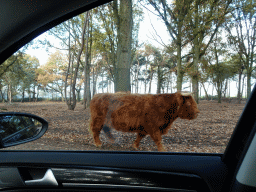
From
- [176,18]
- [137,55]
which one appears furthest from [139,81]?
[176,18]

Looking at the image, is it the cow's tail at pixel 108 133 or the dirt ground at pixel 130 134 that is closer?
the dirt ground at pixel 130 134

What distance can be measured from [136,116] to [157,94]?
0.84 feet

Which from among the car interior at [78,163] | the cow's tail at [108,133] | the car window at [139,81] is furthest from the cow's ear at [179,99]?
the cow's tail at [108,133]

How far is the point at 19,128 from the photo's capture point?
153 centimetres

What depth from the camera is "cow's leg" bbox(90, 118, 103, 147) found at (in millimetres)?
1657

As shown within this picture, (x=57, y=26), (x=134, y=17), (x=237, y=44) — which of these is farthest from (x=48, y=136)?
(x=237, y=44)

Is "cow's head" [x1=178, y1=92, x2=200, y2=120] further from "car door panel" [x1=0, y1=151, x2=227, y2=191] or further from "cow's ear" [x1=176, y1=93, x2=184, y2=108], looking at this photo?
"car door panel" [x1=0, y1=151, x2=227, y2=191]

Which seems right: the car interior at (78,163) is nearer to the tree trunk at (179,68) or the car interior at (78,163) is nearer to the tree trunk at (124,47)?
the tree trunk at (124,47)

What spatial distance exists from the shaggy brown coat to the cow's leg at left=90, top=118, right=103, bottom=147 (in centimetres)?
8

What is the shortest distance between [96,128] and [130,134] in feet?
1.22

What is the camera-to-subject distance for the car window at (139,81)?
4.42 ft

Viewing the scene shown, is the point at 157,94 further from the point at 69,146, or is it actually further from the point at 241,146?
the point at 69,146

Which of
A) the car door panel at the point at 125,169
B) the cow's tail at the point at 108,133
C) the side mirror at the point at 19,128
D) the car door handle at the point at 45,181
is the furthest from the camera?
the cow's tail at the point at 108,133

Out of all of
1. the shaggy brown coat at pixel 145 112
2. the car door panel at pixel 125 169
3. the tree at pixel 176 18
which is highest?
the tree at pixel 176 18
